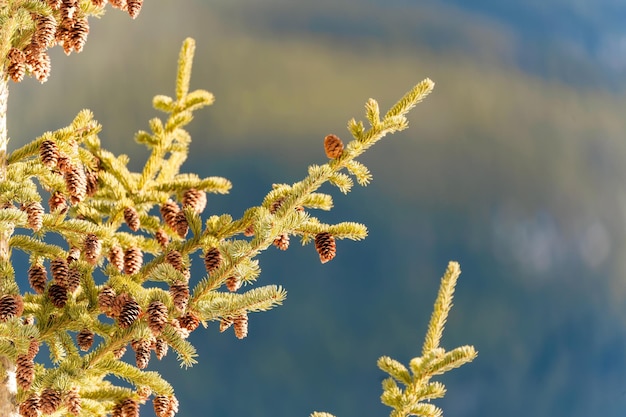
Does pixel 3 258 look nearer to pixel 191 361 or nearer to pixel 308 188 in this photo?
pixel 191 361

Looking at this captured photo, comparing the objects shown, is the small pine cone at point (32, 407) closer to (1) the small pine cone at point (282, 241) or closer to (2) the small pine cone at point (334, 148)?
(1) the small pine cone at point (282, 241)

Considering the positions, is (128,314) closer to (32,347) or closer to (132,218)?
(32,347)

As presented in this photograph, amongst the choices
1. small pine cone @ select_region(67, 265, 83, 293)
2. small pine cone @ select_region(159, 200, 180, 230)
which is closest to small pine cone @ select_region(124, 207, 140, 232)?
small pine cone @ select_region(159, 200, 180, 230)

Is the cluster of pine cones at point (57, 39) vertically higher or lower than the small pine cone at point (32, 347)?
higher

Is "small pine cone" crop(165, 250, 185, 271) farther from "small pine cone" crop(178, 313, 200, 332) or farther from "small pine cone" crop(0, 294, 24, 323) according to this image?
"small pine cone" crop(0, 294, 24, 323)

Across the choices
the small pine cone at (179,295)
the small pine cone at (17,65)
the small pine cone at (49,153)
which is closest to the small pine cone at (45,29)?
the small pine cone at (17,65)

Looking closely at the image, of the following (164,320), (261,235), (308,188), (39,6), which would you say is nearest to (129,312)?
(164,320)
